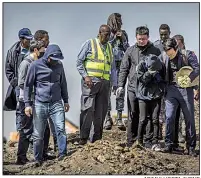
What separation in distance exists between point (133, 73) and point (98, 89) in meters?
0.72

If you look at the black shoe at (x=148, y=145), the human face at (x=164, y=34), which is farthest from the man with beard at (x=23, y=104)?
the human face at (x=164, y=34)

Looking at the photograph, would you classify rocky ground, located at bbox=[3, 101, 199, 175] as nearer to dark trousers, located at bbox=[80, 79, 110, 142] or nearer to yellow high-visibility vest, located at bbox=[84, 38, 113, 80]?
dark trousers, located at bbox=[80, 79, 110, 142]

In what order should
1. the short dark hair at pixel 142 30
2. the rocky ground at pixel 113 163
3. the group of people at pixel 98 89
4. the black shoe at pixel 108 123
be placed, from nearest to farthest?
the rocky ground at pixel 113 163
the group of people at pixel 98 89
the short dark hair at pixel 142 30
the black shoe at pixel 108 123

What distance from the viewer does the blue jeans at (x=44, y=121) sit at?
412 inches

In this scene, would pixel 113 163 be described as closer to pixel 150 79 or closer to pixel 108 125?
pixel 150 79

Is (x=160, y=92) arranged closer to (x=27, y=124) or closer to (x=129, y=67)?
(x=129, y=67)

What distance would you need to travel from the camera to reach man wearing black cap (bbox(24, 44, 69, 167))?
10430 millimetres

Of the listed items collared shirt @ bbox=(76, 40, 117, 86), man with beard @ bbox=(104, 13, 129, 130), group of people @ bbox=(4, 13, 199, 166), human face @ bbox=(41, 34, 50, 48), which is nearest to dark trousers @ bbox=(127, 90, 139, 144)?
group of people @ bbox=(4, 13, 199, 166)

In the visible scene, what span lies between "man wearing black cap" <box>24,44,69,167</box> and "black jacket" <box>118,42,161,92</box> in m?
1.37

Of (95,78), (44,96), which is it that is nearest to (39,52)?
(44,96)

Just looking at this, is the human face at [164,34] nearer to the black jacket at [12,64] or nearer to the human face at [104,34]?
the human face at [104,34]

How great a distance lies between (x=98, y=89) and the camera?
1134 centimetres

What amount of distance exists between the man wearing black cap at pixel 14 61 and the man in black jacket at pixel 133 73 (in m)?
1.83

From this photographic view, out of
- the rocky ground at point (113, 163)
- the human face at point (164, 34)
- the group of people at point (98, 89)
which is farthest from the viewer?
the human face at point (164, 34)
